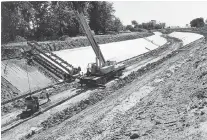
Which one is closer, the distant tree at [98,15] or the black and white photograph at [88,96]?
the black and white photograph at [88,96]

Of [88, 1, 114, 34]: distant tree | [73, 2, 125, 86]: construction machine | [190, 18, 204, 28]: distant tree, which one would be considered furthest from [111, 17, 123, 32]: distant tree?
[73, 2, 125, 86]: construction machine

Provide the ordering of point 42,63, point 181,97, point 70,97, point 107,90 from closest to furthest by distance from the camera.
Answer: point 181,97 → point 70,97 → point 107,90 → point 42,63

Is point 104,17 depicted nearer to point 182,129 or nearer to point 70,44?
point 70,44

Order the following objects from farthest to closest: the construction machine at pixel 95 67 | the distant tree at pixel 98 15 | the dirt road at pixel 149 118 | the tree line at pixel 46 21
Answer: the distant tree at pixel 98 15, the tree line at pixel 46 21, the construction machine at pixel 95 67, the dirt road at pixel 149 118

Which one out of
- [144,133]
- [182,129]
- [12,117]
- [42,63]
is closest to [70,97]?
[12,117]

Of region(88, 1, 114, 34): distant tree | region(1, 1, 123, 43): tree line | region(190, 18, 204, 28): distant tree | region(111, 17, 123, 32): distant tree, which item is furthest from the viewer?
region(190, 18, 204, 28): distant tree

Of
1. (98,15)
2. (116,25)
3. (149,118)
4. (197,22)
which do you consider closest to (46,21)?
(98,15)

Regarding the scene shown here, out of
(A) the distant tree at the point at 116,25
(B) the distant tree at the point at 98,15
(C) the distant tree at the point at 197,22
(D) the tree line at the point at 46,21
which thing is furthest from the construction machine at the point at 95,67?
(C) the distant tree at the point at 197,22

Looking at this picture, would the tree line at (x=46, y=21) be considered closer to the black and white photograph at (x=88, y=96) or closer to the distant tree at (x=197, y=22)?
the black and white photograph at (x=88, y=96)

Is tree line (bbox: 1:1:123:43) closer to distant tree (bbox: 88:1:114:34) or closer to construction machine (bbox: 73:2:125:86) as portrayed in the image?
distant tree (bbox: 88:1:114:34)

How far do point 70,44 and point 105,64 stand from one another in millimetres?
15908

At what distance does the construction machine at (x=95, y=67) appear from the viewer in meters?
23.1

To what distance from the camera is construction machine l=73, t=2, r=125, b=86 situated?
2306 centimetres

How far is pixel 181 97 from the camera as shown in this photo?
→ 1444 cm
